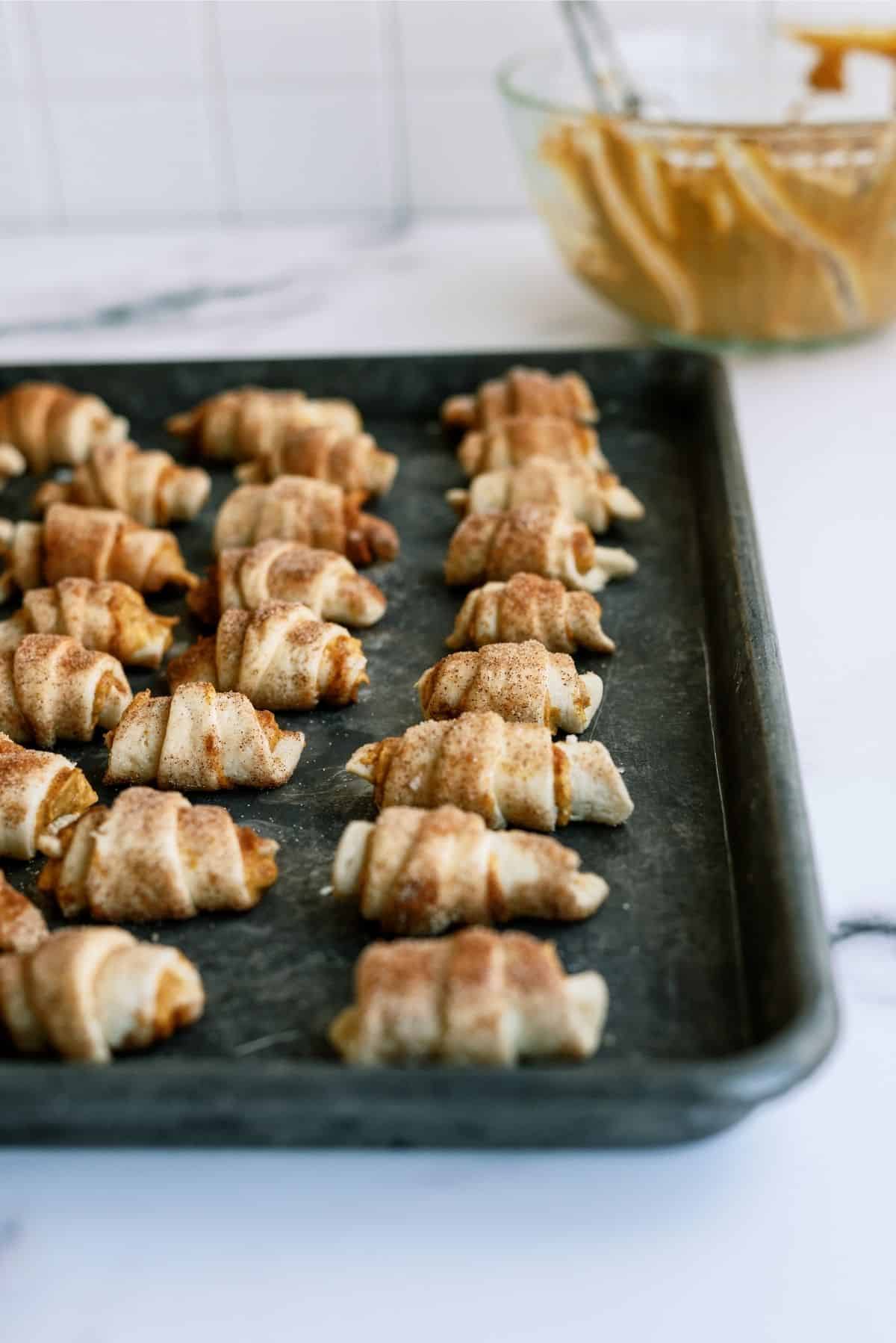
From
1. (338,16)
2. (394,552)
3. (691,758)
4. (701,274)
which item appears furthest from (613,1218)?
(338,16)

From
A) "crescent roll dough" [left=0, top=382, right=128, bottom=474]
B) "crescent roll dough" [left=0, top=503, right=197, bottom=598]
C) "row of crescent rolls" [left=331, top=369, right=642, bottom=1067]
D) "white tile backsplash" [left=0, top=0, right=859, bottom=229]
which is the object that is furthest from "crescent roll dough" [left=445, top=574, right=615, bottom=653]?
"white tile backsplash" [left=0, top=0, right=859, bottom=229]

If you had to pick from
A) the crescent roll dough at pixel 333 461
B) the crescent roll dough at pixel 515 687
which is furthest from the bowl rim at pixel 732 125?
the crescent roll dough at pixel 515 687

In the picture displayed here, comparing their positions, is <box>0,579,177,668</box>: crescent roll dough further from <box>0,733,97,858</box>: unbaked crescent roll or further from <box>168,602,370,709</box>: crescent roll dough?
<box>0,733,97,858</box>: unbaked crescent roll

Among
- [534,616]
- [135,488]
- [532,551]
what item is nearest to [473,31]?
[135,488]

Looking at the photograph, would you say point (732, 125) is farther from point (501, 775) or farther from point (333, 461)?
point (501, 775)

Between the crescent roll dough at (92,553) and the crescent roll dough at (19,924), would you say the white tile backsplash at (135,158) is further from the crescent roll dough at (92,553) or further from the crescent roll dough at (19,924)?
the crescent roll dough at (19,924)
